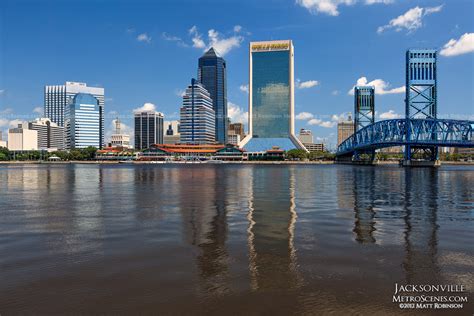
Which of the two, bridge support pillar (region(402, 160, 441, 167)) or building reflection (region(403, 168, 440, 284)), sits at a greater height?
bridge support pillar (region(402, 160, 441, 167))

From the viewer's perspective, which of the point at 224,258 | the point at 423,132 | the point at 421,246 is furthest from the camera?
the point at 423,132

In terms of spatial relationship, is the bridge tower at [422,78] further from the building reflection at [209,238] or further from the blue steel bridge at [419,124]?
the building reflection at [209,238]

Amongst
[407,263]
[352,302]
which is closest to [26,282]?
[352,302]

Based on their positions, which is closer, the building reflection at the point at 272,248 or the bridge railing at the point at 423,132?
the building reflection at the point at 272,248

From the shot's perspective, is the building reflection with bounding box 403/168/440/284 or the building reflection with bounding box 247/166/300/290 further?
the building reflection with bounding box 403/168/440/284

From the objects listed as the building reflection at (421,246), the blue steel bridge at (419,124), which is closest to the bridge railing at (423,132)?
the blue steel bridge at (419,124)

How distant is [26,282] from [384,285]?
1151cm

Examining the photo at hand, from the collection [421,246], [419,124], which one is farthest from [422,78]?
[421,246]

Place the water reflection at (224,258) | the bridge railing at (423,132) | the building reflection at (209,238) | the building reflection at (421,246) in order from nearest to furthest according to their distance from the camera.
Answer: the water reflection at (224,258) → the building reflection at (209,238) → the building reflection at (421,246) → the bridge railing at (423,132)

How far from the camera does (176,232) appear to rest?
20.3 meters

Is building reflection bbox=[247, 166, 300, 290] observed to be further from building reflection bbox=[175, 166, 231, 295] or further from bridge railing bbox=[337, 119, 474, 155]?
bridge railing bbox=[337, 119, 474, 155]

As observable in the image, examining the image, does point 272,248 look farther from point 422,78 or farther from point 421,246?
point 422,78

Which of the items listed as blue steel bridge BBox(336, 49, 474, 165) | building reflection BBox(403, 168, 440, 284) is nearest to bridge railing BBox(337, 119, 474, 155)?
blue steel bridge BBox(336, 49, 474, 165)

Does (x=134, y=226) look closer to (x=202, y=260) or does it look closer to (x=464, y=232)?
(x=202, y=260)
